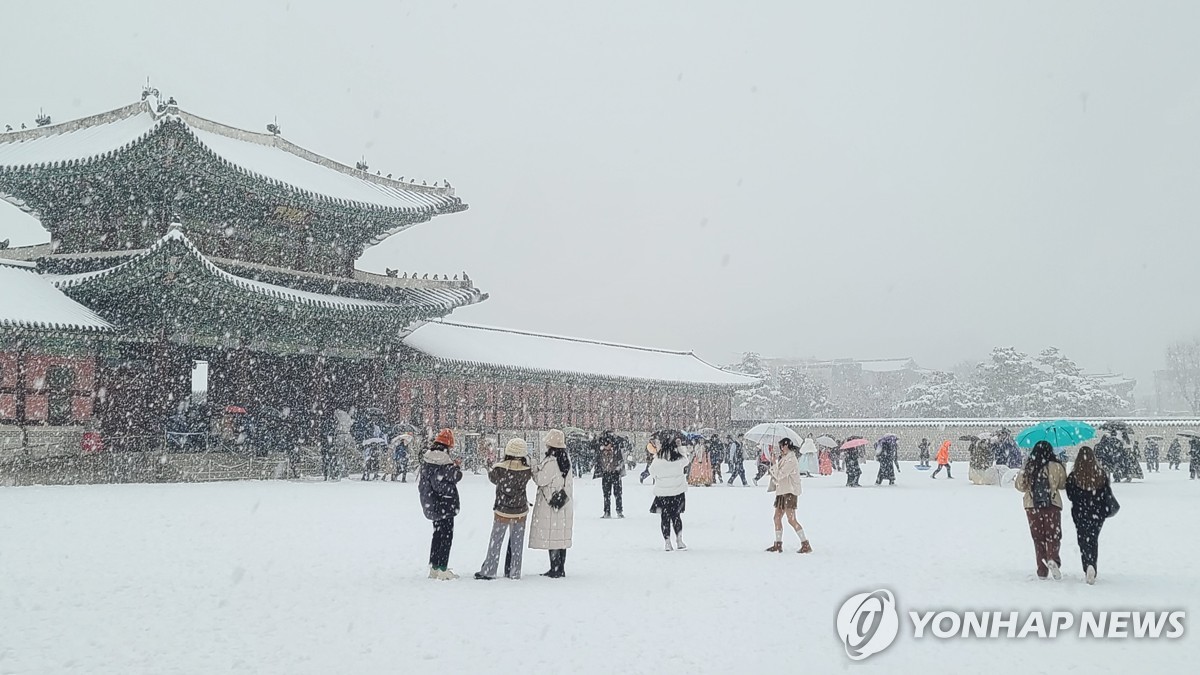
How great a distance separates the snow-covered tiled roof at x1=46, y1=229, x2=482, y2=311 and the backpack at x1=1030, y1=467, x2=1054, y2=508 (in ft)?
62.5

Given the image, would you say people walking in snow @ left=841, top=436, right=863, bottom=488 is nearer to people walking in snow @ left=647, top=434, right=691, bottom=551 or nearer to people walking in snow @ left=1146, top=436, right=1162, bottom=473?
people walking in snow @ left=647, top=434, right=691, bottom=551

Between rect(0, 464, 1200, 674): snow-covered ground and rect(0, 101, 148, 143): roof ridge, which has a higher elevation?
rect(0, 101, 148, 143): roof ridge

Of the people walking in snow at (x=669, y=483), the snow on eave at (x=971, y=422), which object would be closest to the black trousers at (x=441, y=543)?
the people walking in snow at (x=669, y=483)

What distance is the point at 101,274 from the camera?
22969mm

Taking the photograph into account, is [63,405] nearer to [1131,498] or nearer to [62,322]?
[62,322]

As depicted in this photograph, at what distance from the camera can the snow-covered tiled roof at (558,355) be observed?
3572 cm

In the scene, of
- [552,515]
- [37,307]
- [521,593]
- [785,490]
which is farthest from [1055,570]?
[37,307]

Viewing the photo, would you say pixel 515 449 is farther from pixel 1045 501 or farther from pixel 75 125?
pixel 75 125

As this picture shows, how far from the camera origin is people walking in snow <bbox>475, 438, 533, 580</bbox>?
9.38 m

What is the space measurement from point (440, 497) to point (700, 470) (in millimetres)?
17896

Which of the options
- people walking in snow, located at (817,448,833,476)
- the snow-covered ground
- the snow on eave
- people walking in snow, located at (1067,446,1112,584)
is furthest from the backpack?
the snow on eave

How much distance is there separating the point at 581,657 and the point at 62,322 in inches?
791

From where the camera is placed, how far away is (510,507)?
9.39 metres

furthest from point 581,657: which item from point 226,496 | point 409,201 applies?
point 409,201
